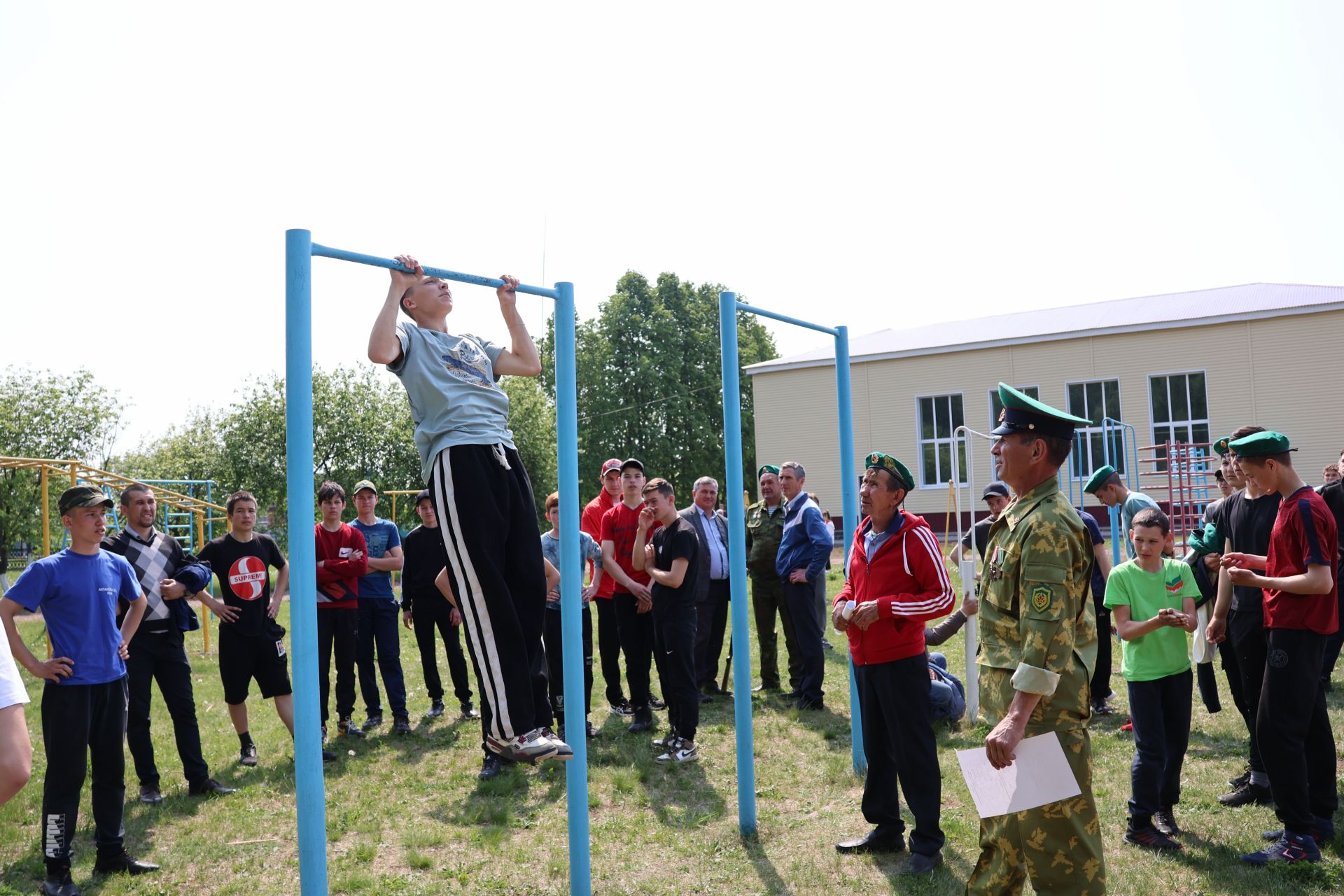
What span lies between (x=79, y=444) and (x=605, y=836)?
44.0m

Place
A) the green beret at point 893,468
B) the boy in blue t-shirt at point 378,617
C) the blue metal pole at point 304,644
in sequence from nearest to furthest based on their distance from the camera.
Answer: the blue metal pole at point 304,644
the green beret at point 893,468
the boy in blue t-shirt at point 378,617

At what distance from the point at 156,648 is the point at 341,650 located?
5.74 feet

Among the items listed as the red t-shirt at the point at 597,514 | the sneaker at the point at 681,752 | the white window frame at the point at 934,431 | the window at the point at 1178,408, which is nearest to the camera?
the sneaker at the point at 681,752

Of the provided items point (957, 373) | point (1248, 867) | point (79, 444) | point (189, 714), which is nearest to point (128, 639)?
point (189, 714)

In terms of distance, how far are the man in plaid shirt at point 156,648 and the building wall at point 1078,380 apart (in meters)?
20.8


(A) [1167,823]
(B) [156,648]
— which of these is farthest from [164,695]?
(A) [1167,823]

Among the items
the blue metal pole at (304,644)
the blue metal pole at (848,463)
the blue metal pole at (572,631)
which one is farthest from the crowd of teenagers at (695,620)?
the blue metal pole at (848,463)

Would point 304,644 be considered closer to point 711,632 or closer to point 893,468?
point 893,468

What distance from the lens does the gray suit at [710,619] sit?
9.04 metres

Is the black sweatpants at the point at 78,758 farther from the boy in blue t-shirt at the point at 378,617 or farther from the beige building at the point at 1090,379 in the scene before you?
the beige building at the point at 1090,379

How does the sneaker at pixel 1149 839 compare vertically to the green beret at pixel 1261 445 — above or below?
below

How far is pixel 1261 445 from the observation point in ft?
15.6

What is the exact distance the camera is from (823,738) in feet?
25.4

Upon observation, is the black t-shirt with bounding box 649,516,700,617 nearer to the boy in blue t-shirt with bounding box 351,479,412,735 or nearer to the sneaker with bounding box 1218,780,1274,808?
the boy in blue t-shirt with bounding box 351,479,412,735
